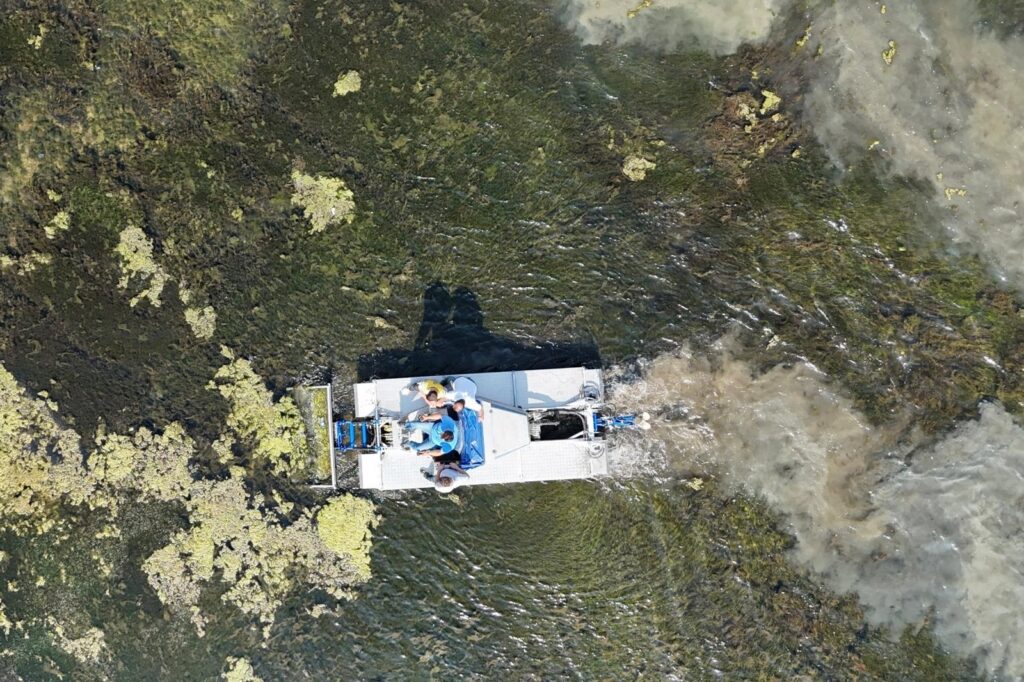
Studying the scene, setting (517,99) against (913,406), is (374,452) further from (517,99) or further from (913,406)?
(913,406)

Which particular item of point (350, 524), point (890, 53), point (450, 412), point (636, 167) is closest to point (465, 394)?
point (450, 412)

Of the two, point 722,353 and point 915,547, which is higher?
point 722,353

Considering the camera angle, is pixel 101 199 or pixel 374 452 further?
pixel 101 199

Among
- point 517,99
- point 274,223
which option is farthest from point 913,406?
point 274,223

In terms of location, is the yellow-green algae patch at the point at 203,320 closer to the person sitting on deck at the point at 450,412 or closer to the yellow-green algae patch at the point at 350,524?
the yellow-green algae patch at the point at 350,524

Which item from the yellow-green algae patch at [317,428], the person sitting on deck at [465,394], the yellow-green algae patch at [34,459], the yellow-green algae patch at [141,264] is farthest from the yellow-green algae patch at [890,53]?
the yellow-green algae patch at [34,459]

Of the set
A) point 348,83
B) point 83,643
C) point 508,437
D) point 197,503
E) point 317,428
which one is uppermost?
point 348,83

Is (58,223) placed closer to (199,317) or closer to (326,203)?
(199,317)
